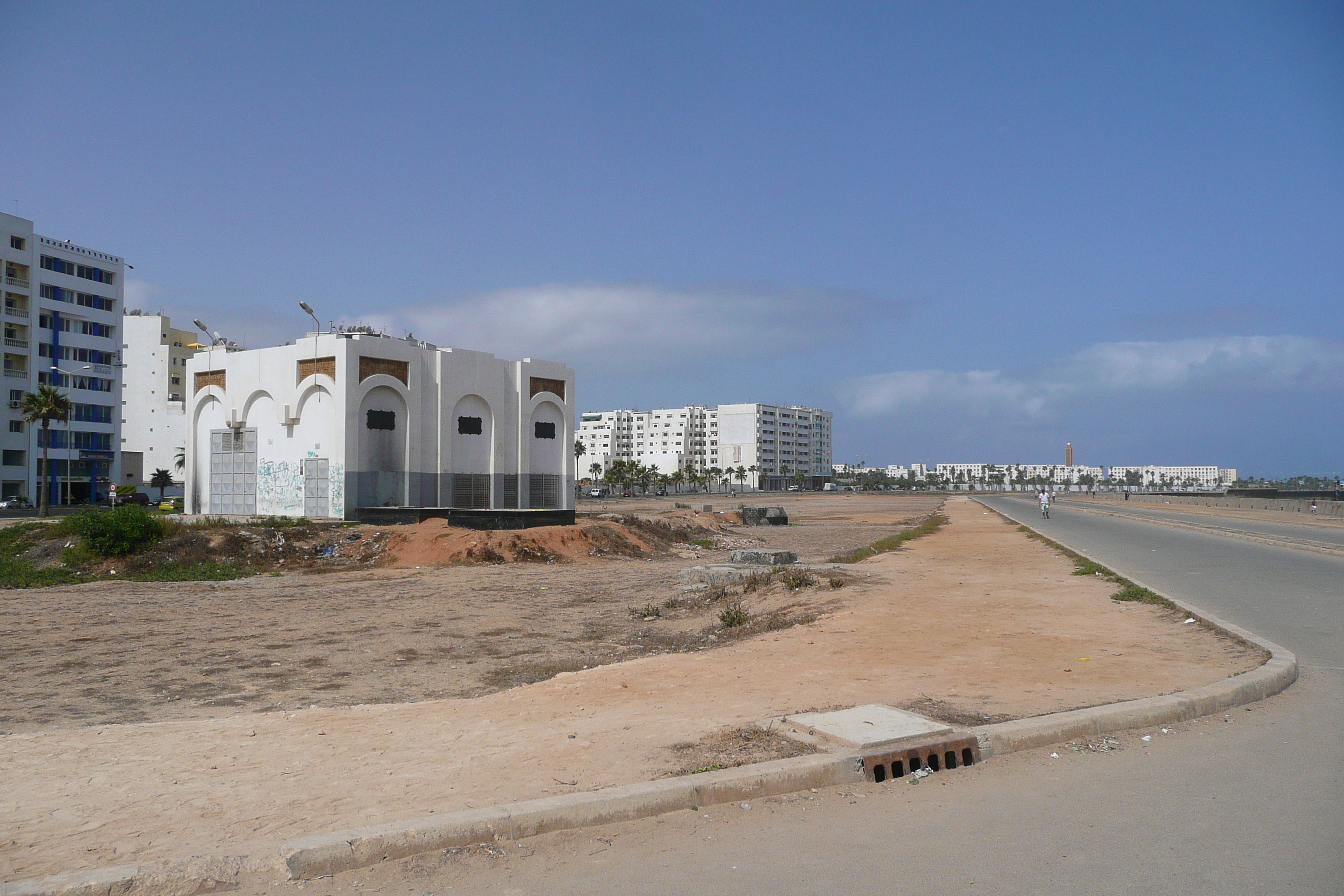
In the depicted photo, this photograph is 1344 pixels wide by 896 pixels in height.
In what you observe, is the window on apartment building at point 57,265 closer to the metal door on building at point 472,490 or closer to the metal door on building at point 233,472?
the metal door on building at point 233,472

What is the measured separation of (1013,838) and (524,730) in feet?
12.8

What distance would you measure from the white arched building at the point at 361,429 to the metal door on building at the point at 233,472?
0.06 metres

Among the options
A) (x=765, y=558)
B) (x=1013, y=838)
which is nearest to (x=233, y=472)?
(x=765, y=558)

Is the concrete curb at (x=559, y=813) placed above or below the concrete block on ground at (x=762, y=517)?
above

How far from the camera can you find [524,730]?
7.23 m

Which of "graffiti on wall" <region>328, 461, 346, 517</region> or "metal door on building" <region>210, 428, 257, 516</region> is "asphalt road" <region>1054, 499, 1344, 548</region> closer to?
"graffiti on wall" <region>328, 461, 346, 517</region>

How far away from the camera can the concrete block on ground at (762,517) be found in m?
58.1

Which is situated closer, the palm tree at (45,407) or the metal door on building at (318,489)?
the metal door on building at (318,489)

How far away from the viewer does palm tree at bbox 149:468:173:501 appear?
82.9m

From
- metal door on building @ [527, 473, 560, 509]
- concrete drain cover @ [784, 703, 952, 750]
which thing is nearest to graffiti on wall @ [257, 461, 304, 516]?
metal door on building @ [527, 473, 560, 509]

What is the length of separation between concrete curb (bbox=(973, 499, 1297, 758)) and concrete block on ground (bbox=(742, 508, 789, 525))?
48.8 m

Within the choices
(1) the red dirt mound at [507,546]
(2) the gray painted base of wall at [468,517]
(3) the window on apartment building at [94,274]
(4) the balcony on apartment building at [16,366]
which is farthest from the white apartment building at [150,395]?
(1) the red dirt mound at [507,546]

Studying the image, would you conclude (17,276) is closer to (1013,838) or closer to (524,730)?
(524,730)

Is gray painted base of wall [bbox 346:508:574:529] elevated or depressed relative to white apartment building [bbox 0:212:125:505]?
depressed
